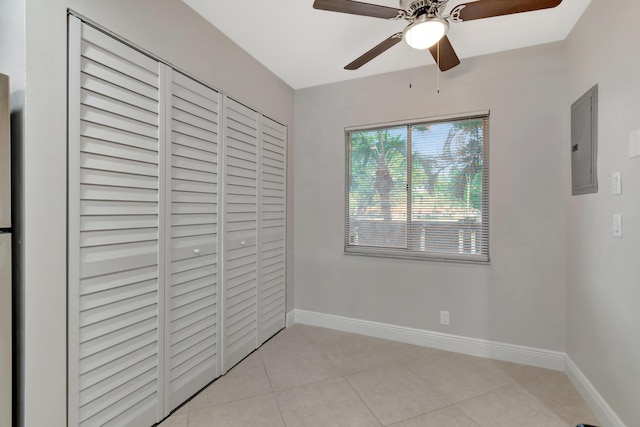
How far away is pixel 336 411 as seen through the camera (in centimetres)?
185

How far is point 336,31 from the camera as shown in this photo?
219cm

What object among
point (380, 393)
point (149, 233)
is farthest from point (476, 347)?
point (149, 233)

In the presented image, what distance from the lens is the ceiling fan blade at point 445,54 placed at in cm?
186

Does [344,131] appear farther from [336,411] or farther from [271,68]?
[336,411]

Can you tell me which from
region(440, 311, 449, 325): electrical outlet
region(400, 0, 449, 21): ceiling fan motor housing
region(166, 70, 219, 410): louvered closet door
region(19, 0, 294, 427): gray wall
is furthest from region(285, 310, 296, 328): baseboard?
region(400, 0, 449, 21): ceiling fan motor housing

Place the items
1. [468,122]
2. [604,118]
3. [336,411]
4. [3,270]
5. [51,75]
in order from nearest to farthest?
[3,270] < [51,75] < [604,118] < [336,411] < [468,122]

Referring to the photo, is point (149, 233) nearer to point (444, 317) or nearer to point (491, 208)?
point (444, 317)

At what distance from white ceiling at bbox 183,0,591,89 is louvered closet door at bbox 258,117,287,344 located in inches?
25.6

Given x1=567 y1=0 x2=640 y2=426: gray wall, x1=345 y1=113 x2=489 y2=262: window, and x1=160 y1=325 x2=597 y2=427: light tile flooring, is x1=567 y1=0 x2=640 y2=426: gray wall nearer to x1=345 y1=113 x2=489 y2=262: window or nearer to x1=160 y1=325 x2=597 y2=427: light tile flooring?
x1=160 y1=325 x2=597 y2=427: light tile flooring

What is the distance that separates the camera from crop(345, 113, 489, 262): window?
8.48ft

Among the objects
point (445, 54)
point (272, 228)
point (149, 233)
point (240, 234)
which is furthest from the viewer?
point (272, 228)

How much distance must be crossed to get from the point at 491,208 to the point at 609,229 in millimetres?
858

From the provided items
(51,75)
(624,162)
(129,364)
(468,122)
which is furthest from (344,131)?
(129,364)

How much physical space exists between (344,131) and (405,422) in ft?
8.10
